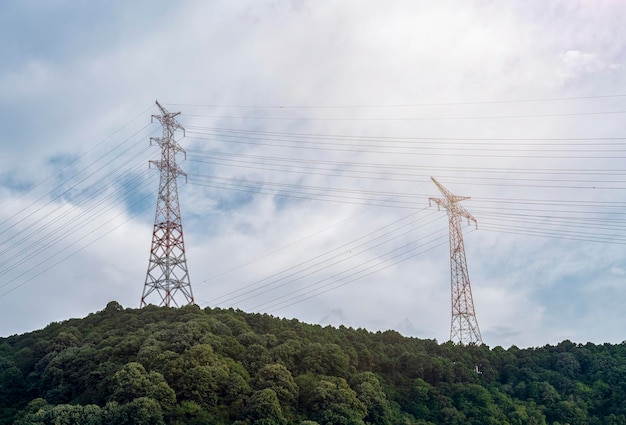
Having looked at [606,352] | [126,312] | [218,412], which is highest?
[126,312]

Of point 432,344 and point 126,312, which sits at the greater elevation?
point 126,312

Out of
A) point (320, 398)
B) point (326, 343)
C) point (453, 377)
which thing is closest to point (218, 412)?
point (320, 398)

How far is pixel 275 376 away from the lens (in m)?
45.8

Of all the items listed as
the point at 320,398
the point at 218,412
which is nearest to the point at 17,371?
the point at 218,412

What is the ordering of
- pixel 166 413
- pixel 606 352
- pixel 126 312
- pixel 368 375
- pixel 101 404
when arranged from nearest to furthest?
pixel 166 413, pixel 101 404, pixel 368 375, pixel 126 312, pixel 606 352

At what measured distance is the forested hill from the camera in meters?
42.2

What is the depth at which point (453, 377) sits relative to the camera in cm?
5806

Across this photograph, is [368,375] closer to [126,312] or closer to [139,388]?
[139,388]

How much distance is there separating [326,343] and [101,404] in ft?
66.7

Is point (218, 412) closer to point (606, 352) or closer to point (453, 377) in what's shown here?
point (453, 377)

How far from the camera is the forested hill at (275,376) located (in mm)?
42156

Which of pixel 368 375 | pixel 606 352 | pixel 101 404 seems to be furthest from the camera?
pixel 606 352

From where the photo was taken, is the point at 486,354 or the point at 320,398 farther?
the point at 486,354

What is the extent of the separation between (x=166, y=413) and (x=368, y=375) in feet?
57.1
